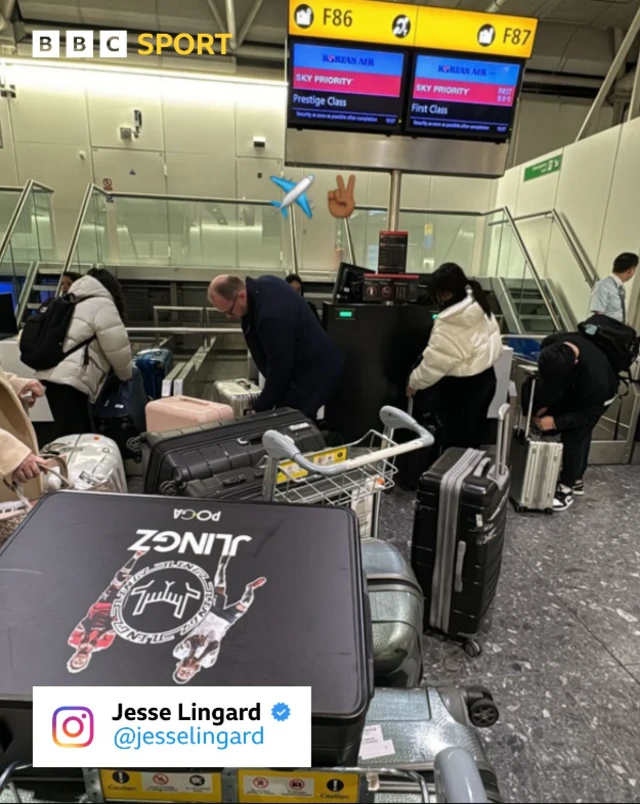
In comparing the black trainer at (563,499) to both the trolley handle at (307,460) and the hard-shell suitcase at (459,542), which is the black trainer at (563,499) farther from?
the trolley handle at (307,460)

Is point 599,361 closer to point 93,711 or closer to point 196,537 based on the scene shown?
point 196,537

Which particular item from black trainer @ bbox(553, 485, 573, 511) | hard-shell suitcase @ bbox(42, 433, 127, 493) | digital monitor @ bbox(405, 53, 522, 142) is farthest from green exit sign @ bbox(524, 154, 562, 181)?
hard-shell suitcase @ bbox(42, 433, 127, 493)

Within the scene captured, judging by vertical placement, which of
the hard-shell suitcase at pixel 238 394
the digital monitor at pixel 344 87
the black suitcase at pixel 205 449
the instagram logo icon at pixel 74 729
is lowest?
the hard-shell suitcase at pixel 238 394

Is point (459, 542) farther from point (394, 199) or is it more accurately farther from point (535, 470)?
point (394, 199)

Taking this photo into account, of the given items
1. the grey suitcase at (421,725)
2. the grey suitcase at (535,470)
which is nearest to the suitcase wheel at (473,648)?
the grey suitcase at (421,725)

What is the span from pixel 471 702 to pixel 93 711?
99 centimetres

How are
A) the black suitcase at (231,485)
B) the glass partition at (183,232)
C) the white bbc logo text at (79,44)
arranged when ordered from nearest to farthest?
1. the black suitcase at (231,485)
2. the white bbc logo text at (79,44)
3. the glass partition at (183,232)

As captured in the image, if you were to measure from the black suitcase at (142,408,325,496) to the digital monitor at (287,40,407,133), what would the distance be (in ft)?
8.60

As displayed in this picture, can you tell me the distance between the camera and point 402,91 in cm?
367

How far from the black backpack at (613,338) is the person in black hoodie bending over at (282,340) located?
1523 mm

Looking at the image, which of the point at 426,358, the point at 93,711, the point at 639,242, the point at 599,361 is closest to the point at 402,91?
the point at 426,358

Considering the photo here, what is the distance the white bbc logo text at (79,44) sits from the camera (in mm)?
7281

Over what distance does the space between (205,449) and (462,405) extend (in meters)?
1.79

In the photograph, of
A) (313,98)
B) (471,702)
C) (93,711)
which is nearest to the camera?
(93,711)
